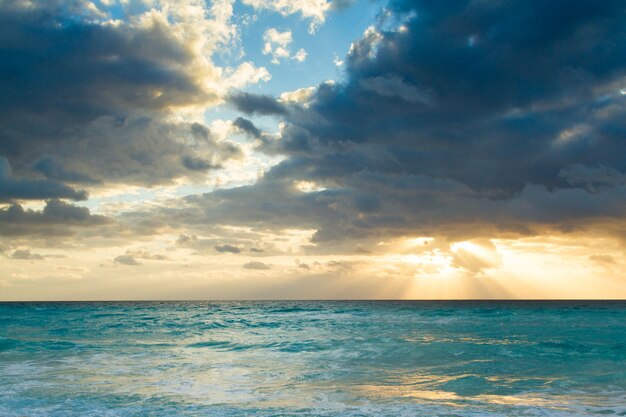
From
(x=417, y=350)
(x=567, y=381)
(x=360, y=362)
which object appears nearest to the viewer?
(x=567, y=381)

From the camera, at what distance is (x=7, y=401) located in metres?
13.4

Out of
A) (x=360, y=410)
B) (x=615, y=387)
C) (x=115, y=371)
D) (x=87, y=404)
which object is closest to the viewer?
(x=360, y=410)

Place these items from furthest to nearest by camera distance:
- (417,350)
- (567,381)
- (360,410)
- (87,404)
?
(417,350)
(567,381)
(87,404)
(360,410)

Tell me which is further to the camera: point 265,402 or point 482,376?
point 482,376

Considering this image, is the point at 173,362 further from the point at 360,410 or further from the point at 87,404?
the point at 360,410

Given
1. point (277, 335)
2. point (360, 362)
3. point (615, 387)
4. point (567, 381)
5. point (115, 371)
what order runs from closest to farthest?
point (615, 387), point (567, 381), point (115, 371), point (360, 362), point (277, 335)

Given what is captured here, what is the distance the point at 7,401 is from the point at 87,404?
2.55 m

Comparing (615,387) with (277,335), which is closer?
(615,387)

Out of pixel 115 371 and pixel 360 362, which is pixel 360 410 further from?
pixel 115 371

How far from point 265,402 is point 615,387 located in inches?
463

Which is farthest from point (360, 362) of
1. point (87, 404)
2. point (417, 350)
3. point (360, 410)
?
point (87, 404)

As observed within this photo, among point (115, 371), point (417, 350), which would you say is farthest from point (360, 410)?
point (417, 350)

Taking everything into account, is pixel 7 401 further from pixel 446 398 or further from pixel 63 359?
pixel 446 398

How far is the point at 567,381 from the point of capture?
16891 mm
